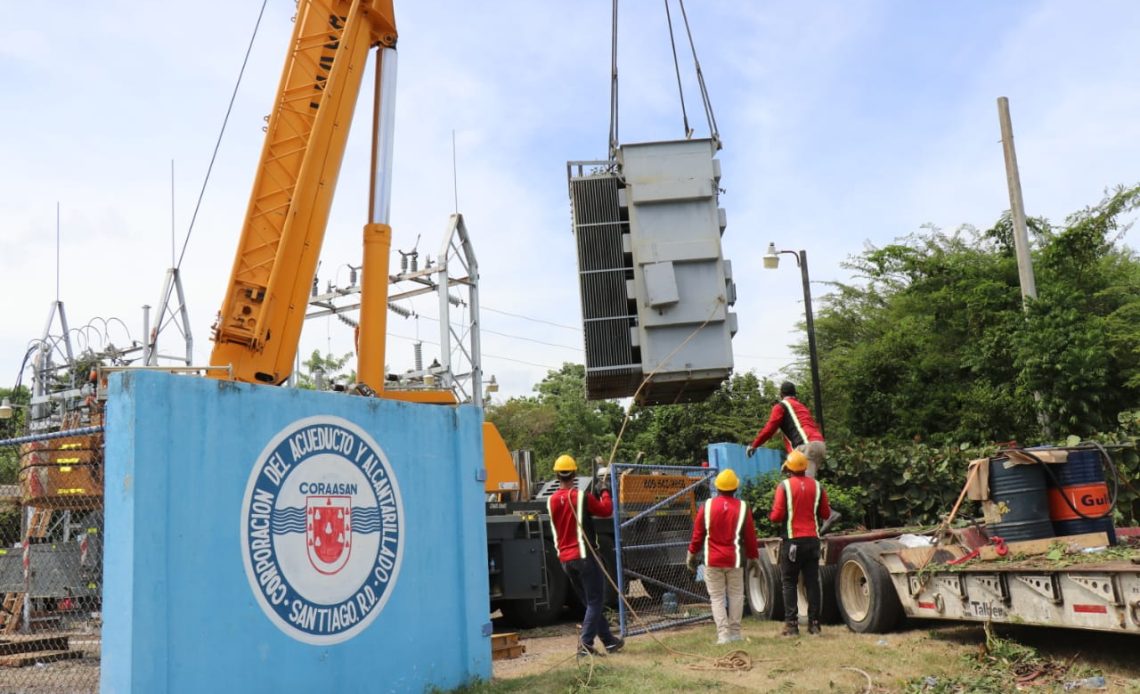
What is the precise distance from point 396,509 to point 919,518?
1040cm

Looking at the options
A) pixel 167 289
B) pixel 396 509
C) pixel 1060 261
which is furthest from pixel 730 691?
pixel 167 289

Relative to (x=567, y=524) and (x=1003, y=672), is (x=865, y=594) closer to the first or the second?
(x=1003, y=672)

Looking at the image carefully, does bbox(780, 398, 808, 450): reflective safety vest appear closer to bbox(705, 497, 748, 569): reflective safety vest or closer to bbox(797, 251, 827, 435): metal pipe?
bbox(705, 497, 748, 569): reflective safety vest

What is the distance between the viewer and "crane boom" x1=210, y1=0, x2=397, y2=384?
10320mm

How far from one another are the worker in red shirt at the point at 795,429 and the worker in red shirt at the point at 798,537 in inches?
20.0

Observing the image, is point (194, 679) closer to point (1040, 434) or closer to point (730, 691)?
point (730, 691)

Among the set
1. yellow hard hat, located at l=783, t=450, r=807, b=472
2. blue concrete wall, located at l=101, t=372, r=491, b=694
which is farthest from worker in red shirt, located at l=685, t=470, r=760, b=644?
blue concrete wall, located at l=101, t=372, r=491, b=694

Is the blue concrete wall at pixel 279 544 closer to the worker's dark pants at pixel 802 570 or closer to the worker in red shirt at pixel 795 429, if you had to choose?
the worker's dark pants at pixel 802 570

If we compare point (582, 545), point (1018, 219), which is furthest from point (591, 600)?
point (1018, 219)

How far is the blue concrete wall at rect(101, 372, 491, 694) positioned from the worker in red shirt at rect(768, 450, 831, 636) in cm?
325

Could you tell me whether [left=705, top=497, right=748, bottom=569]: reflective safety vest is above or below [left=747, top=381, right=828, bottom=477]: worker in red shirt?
below

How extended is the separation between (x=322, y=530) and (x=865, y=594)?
546 cm

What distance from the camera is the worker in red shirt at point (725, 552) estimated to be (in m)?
9.55

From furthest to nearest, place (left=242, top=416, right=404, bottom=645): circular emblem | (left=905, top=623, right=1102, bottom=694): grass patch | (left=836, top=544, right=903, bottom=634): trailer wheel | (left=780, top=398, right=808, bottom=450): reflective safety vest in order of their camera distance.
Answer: (left=780, top=398, right=808, bottom=450): reflective safety vest
(left=836, top=544, right=903, bottom=634): trailer wheel
(left=905, top=623, right=1102, bottom=694): grass patch
(left=242, top=416, right=404, bottom=645): circular emblem
